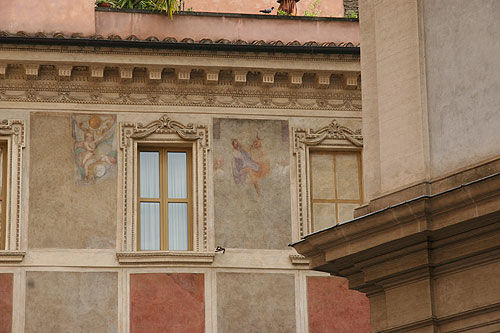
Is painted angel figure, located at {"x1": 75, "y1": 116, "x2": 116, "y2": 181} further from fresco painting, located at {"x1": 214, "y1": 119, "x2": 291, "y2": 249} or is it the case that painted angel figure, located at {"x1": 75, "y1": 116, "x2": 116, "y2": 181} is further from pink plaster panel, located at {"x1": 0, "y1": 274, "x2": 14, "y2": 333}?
pink plaster panel, located at {"x1": 0, "y1": 274, "x2": 14, "y2": 333}

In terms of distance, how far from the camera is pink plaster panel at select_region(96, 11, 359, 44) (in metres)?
23.4

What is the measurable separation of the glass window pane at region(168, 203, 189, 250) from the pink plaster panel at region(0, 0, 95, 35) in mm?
3074

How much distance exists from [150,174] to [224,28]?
2.75 m

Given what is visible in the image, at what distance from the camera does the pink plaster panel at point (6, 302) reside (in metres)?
21.7

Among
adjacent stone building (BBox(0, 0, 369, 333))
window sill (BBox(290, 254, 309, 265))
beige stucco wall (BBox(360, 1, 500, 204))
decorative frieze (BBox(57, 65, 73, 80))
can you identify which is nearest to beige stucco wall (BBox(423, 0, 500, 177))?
beige stucco wall (BBox(360, 1, 500, 204))

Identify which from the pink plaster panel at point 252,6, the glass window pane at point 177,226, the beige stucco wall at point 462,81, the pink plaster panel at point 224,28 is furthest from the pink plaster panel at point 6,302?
the beige stucco wall at point 462,81

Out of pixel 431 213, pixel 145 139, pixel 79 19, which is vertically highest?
pixel 79 19

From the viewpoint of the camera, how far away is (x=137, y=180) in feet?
74.3

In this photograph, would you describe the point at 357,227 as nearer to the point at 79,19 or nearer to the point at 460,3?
the point at 460,3

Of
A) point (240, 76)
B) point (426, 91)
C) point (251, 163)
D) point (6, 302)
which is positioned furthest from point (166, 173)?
point (426, 91)

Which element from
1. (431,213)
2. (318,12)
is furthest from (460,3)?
(318,12)

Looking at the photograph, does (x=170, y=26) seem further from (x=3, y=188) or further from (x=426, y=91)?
(x=426, y=91)

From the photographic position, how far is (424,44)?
47.1 feet

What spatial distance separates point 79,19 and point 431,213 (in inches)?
445
